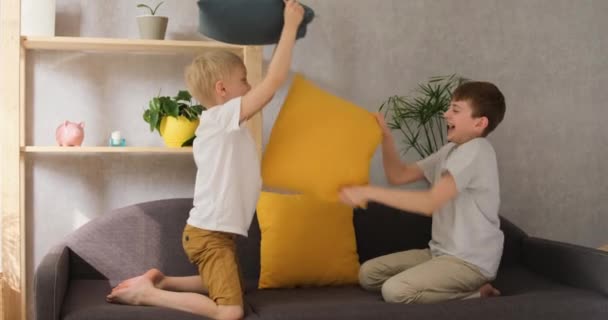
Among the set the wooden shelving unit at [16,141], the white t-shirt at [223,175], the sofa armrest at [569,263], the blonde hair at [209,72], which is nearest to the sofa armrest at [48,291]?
the white t-shirt at [223,175]

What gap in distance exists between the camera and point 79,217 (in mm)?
3367

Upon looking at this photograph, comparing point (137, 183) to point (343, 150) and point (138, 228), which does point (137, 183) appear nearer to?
point (138, 228)

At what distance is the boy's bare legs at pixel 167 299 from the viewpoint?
7.98 feet

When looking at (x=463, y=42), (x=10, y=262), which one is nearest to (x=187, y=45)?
(x=10, y=262)

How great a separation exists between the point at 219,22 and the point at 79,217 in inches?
54.9

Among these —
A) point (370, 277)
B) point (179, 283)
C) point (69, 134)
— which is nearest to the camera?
point (179, 283)

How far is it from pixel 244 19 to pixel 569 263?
5.34 feet

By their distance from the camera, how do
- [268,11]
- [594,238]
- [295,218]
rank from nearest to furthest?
[268,11] < [295,218] < [594,238]

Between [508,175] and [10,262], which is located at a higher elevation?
[508,175]

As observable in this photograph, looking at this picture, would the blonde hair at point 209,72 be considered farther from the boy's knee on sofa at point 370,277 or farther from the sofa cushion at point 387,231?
the sofa cushion at point 387,231

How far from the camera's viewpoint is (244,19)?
7.90 feet

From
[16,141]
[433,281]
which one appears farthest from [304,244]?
[16,141]

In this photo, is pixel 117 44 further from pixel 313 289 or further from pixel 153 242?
pixel 313 289

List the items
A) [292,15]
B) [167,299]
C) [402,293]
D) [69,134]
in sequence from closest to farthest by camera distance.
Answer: [292,15], [167,299], [402,293], [69,134]
